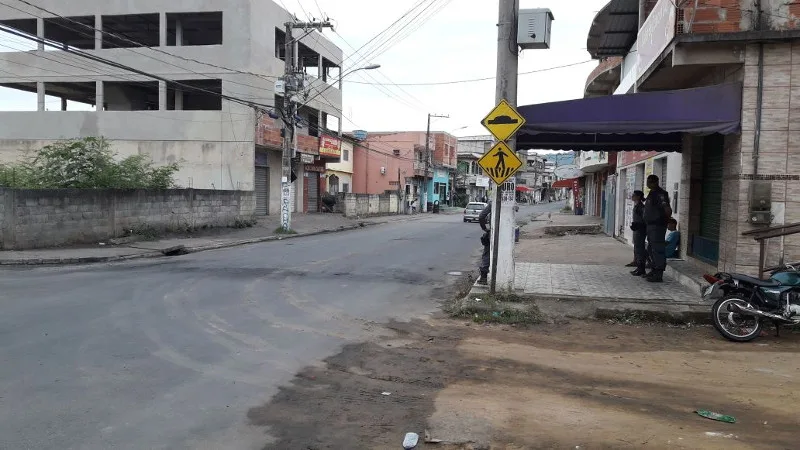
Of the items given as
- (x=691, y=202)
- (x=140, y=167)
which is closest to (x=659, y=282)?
(x=691, y=202)

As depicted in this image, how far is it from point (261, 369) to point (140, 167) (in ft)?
58.3

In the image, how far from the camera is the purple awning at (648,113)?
351 inches

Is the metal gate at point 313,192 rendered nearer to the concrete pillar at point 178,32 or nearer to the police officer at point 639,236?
the concrete pillar at point 178,32

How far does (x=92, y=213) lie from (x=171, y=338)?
12939mm

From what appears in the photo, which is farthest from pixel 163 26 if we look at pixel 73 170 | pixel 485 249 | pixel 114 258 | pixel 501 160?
pixel 501 160

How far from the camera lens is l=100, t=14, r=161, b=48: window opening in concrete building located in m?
30.5

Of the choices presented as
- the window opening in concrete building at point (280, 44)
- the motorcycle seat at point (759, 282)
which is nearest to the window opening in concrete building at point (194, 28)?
the window opening in concrete building at point (280, 44)

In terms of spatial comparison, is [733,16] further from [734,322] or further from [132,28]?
[132,28]

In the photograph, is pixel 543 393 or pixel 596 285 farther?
pixel 596 285

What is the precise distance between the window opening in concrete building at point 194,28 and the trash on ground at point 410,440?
2912 cm

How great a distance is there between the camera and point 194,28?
3306cm

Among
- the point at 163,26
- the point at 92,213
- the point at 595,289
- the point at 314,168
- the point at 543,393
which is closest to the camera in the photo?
the point at 543,393

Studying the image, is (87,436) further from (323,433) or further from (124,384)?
(323,433)

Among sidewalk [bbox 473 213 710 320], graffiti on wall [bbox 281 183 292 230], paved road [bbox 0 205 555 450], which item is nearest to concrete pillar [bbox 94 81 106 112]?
graffiti on wall [bbox 281 183 292 230]
